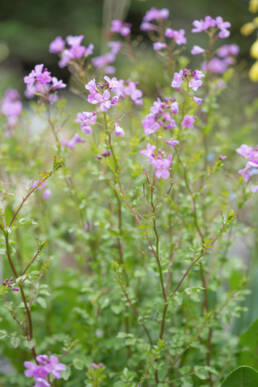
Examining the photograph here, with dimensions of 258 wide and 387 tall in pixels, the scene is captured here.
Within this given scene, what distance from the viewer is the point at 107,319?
1466 millimetres

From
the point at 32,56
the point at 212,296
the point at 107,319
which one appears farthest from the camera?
the point at 32,56

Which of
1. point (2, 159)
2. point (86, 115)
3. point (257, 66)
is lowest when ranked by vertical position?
point (86, 115)

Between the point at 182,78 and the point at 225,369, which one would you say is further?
the point at 225,369

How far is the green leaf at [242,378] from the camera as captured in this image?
104 centimetres

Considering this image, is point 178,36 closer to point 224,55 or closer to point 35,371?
point 224,55

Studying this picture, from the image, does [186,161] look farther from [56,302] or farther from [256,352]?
[56,302]

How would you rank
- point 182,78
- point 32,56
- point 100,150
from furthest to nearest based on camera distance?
1. point 32,56
2. point 100,150
3. point 182,78

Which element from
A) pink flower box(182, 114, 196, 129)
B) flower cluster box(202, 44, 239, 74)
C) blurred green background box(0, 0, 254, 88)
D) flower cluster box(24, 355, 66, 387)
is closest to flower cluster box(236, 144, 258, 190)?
pink flower box(182, 114, 196, 129)

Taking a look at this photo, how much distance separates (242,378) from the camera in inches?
41.3

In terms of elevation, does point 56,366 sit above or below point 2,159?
below

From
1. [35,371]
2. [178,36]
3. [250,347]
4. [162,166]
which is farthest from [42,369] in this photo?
[178,36]

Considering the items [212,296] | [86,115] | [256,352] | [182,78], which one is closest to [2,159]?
[86,115]

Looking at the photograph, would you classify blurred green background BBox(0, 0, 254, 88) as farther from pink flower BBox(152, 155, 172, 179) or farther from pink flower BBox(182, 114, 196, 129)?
pink flower BBox(152, 155, 172, 179)

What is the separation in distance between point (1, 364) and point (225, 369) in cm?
107
